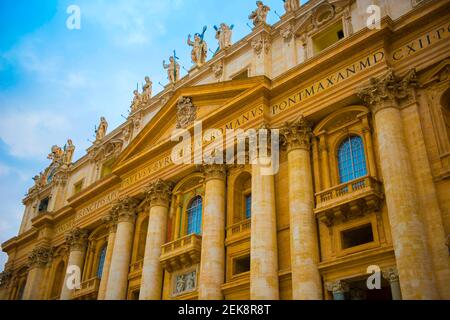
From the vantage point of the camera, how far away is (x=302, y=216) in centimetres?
2164

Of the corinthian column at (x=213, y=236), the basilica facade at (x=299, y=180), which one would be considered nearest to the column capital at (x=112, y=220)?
the basilica facade at (x=299, y=180)

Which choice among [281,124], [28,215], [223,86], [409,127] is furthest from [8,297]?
[409,127]

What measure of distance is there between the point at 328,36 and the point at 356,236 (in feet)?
37.0

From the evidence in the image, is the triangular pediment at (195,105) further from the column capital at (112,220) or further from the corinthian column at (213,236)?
the corinthian column at (213,236)

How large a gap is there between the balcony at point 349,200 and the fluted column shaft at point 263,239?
2.29m

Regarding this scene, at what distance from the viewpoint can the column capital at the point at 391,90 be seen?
21.3 meters

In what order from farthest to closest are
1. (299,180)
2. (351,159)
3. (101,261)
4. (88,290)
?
(101,261) → (88,290) → (351,159) → (299,180)

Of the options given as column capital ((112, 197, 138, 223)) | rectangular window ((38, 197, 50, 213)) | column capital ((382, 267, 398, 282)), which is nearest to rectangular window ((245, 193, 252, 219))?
column capital ((112, 197, 138, 223))

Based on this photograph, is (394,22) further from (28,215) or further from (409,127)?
(28,215)

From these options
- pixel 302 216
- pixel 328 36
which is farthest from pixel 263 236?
pixel 328 36

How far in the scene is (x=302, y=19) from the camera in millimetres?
28172

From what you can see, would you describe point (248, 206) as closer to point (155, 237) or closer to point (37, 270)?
point (155, 237)

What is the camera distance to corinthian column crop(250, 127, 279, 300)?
21234mm
